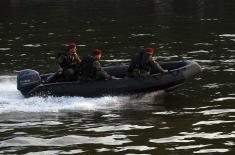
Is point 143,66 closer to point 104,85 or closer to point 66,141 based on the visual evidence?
point 104,85

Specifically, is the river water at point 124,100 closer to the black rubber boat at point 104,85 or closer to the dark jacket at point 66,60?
the black rubber boat at point 104,85

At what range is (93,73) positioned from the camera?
18.5 m

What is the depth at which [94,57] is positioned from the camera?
60.8 ft

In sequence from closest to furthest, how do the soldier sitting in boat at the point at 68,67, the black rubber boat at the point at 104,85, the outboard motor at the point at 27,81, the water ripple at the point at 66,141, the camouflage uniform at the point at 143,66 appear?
1. the water ripple at the point at 66,141
2. the black rubber boat at the point at 104,85
3. the outboard motor at the point at 27,81
4. the camouflage uniform at the point at 143,66
5. the soldier sitting in boat at the point at 68,67

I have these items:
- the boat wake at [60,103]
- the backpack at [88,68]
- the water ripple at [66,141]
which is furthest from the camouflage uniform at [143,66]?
the water ripple at [66,141]

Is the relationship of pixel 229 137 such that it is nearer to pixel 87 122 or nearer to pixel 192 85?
pixel 87 122

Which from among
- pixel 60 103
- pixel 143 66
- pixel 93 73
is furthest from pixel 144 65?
pixel 60 103

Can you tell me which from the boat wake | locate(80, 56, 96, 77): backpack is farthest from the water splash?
locate(80, 56, 96, 77): backpack

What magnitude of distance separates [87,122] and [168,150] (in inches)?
128

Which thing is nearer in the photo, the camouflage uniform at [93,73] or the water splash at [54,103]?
the water splash at [54,103]

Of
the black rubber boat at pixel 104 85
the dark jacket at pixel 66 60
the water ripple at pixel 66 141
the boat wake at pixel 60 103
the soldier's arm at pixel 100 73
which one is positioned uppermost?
the dark jacket at pixel 66 60

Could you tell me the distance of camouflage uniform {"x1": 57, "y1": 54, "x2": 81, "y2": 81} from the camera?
19.1 m

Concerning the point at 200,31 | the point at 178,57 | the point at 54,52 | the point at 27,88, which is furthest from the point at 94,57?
the point at 200,31

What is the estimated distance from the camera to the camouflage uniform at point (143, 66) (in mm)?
18894
